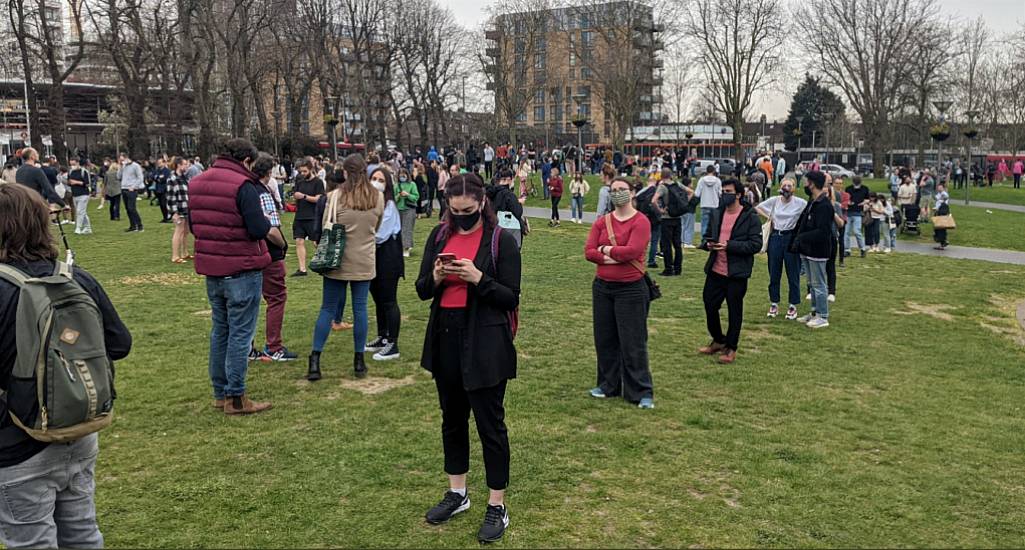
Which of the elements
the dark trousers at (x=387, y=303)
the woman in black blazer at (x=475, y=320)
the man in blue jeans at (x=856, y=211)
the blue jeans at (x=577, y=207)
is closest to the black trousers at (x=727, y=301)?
the dark trousers at (x=387, y=303)

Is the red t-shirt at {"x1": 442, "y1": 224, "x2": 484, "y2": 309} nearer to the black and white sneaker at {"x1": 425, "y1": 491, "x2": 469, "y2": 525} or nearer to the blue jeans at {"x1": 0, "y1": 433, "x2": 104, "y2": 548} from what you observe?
the black and white sneaker at {"x1": 425, "y1": 491, "x2": 469, "y2": 525}

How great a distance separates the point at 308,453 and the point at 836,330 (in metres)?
7.17

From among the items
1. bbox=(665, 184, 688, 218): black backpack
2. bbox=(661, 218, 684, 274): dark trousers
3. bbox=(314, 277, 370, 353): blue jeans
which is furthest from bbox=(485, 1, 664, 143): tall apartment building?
bbox=(314, 277, 370, 353): blue jeans

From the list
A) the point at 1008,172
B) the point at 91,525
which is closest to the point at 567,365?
the point at 91,525

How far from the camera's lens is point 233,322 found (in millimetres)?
5922

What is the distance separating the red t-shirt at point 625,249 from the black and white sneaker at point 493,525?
8.69ft

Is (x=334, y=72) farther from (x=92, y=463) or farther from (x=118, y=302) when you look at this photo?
(x=92, y=463)

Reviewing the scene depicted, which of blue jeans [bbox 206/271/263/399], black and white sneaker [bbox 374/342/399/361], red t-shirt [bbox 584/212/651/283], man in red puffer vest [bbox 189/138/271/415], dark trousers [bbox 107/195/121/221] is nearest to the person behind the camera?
man in red puffer vest [bbox 189/138/271/415]

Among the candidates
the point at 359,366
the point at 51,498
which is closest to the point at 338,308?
the point at 359,366

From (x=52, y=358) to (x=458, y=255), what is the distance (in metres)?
2.00

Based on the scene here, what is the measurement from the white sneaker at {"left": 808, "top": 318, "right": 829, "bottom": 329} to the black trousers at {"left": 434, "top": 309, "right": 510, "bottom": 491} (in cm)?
690

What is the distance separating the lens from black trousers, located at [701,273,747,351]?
7840mm

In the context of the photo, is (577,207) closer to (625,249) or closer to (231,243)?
(625,249)

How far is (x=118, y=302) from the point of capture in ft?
35.8
